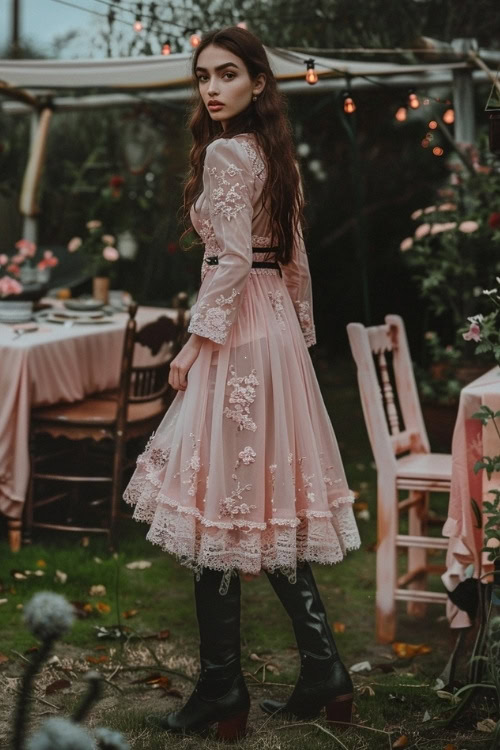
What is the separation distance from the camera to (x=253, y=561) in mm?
2607

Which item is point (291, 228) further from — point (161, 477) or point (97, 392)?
point (97, 392)

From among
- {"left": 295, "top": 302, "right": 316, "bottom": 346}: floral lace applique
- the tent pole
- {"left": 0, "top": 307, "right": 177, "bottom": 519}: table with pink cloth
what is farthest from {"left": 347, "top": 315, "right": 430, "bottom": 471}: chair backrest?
the tent pole

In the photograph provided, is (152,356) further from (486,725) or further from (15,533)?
(486,725)

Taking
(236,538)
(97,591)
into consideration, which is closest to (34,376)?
(97,591)

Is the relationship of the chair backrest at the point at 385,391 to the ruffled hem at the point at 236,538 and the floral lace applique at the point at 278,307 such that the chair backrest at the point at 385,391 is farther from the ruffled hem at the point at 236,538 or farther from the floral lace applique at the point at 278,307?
the ruffled hem at the point at 236,538

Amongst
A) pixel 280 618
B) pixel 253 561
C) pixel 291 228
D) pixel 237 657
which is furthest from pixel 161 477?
pixel 280 618

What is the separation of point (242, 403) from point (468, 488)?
928mm

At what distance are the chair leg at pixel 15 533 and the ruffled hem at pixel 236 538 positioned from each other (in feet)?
6.73

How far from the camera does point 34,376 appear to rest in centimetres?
475

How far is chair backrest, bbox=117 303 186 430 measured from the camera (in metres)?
4.64

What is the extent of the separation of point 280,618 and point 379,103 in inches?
239

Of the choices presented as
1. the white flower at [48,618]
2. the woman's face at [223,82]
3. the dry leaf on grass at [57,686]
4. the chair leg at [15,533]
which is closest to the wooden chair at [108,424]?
the chair leg at [15,533]

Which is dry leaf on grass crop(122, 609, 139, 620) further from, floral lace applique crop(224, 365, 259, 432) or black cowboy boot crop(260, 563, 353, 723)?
floral lace applique crop(224, 365, 259, 432)

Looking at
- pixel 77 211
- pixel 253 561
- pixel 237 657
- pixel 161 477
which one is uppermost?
pixel 77 211
